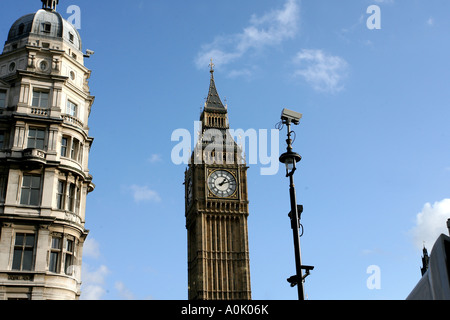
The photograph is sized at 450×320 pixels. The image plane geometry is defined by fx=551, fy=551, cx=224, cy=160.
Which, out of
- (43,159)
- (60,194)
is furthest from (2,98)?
(60,194)

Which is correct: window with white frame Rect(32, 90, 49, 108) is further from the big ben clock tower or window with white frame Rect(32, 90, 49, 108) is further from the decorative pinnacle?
the big ben clock tower

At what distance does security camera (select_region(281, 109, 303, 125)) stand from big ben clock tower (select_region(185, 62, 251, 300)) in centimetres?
7700

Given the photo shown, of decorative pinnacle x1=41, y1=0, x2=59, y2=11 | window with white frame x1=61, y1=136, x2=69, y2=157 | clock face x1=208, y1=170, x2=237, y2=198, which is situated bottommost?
window with white frame x1=61, y1=136, x2=69, y2=157

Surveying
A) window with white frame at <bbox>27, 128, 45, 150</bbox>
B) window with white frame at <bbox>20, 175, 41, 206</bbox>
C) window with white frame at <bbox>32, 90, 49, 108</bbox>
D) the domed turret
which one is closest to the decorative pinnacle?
the domed turret

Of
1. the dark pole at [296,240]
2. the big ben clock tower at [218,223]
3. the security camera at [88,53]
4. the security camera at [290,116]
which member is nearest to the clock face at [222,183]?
the big ben clock tower at [218,223]

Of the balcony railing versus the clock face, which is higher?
the clock face

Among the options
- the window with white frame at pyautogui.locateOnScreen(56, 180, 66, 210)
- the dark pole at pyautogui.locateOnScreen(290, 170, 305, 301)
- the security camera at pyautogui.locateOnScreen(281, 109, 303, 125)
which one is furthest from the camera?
the window with white frame at pyautogui.locateOnScreen(56, 180, 66, 210)

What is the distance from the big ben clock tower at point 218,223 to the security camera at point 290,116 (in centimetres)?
7700

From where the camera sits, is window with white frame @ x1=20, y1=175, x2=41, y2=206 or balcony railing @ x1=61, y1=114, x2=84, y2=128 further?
balcony railing @ x1=61, y1=114, x2=84, y2=128

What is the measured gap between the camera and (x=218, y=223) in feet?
327

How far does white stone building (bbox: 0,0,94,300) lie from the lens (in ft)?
96.5

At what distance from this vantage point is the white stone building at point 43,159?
2941cm

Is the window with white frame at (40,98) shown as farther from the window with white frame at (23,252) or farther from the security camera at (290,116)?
the security camera at (290,116)

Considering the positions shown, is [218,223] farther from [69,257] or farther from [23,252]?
[23,252]
